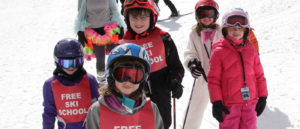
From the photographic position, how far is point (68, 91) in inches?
115

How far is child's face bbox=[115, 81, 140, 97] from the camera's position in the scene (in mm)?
2275

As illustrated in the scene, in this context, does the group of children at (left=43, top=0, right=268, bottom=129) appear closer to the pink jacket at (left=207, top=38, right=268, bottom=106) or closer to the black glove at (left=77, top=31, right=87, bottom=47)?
the pink jacket at (left=207, top=38, right=268, bottom=106)

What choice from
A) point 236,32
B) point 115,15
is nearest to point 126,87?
point 236,32

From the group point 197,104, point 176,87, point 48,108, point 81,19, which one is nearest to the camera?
point 48,108

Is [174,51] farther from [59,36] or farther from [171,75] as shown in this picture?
[59,36]

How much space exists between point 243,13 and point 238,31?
0.70 feet

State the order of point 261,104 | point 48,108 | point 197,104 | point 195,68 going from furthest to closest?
point 197,104 < point 195,68 < point 261,104 < point 48,108

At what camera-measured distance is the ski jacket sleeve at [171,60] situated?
3.17 m

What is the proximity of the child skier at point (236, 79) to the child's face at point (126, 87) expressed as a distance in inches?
48.9

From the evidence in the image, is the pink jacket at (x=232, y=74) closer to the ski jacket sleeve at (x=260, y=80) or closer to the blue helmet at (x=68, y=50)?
the ski jacket sleeve at (x=260, y=80)

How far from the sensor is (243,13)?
129 inches

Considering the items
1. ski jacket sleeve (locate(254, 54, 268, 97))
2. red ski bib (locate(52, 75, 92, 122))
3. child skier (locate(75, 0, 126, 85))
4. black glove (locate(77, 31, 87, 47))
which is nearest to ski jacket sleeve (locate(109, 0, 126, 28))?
child skier (locate(75, 0, 126, 85))

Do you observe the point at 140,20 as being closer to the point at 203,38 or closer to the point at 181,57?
the point at 203,38

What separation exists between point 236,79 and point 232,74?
0.07 metres
